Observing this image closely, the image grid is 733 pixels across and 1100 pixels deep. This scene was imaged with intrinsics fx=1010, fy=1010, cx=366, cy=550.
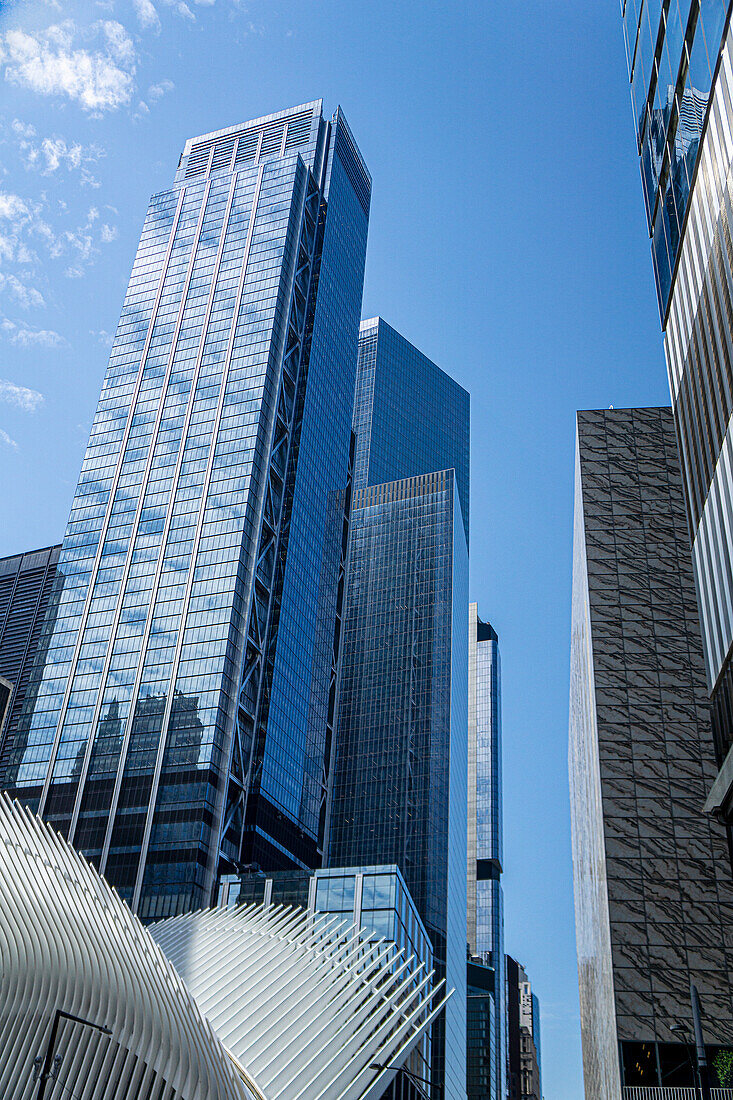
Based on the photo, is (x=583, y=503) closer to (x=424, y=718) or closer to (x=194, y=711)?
(x=194, y=711)

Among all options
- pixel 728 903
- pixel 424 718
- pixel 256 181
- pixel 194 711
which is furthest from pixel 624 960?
pixel 256 181

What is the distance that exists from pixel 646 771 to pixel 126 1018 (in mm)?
39773

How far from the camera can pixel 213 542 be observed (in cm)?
13512

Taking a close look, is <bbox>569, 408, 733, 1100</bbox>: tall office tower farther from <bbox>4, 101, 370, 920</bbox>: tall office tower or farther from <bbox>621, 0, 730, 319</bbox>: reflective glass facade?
<bbox>4, 101, 370, 920</bbox>: tall office tower

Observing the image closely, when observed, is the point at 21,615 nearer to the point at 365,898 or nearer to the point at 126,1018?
the point at 365,898

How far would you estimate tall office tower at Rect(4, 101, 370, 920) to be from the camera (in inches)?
4779

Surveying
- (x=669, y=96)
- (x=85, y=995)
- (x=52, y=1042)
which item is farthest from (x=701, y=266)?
(x=52, y=1042)

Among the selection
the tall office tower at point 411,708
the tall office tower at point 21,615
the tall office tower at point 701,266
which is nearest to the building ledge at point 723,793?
the tall office tower at point 701,266

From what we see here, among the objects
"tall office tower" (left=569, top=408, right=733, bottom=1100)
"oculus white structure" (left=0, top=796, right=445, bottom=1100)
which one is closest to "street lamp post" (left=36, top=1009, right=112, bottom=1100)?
"oculus white structure" (left=0, top=796, right=445, bottom=1100)

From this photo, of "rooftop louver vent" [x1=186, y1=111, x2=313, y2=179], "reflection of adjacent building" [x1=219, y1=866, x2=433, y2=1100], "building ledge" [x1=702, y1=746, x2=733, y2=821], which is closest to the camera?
"building ledge" [x1=702, y1=746, x2=733, y2=821]

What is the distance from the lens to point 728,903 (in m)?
52.5

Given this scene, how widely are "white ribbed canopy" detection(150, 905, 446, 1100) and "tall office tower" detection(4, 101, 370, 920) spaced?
263ft

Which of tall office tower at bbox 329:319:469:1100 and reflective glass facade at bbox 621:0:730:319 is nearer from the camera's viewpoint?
reflective glass facade at bbox 621:0:730:319

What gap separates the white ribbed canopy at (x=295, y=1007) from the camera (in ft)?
86.2
